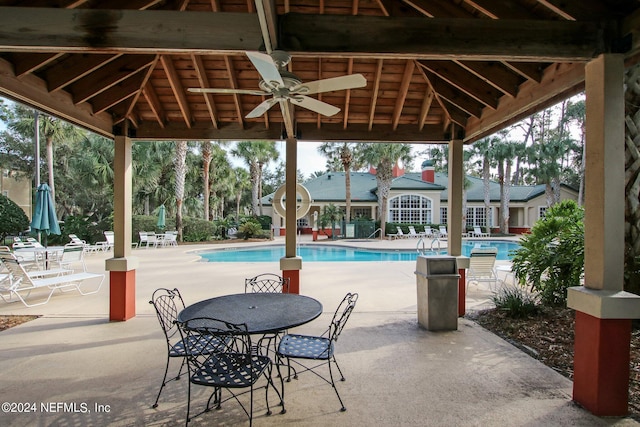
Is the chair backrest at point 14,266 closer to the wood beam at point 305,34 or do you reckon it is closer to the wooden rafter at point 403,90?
the wood beam at point 305,34

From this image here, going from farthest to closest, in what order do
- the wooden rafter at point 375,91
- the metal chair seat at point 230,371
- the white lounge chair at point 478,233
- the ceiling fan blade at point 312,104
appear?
the white lounge chair at point 478,233
the wooden rafter at point 375,91
the ceiling fan blade at point 312,104
the metal chair seat at point 230,371

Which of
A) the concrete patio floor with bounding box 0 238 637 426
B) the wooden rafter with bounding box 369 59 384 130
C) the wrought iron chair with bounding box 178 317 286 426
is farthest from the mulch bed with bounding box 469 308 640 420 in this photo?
the wooden rafter with bounding box 369 59 384 130

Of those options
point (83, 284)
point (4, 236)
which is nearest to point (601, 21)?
point (83, 284)

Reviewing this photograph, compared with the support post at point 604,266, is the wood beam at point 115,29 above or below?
above

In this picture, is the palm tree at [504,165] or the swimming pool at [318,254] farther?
the palm tree at [504,165]

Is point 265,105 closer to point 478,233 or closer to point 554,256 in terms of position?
point 554,256

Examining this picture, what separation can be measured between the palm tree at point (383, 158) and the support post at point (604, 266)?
1736 cm

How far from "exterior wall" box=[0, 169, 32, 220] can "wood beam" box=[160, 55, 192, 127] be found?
87.0 feet

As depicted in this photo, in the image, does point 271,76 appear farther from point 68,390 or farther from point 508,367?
point 508,367

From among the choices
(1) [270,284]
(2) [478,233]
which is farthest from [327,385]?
(2) [478,233]

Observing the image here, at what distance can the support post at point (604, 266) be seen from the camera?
2.80m

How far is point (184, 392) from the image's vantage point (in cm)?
319

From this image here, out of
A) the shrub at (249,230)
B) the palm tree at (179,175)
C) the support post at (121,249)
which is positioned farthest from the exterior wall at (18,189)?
the support post at (121,249)

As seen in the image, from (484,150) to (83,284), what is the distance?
24146mm
